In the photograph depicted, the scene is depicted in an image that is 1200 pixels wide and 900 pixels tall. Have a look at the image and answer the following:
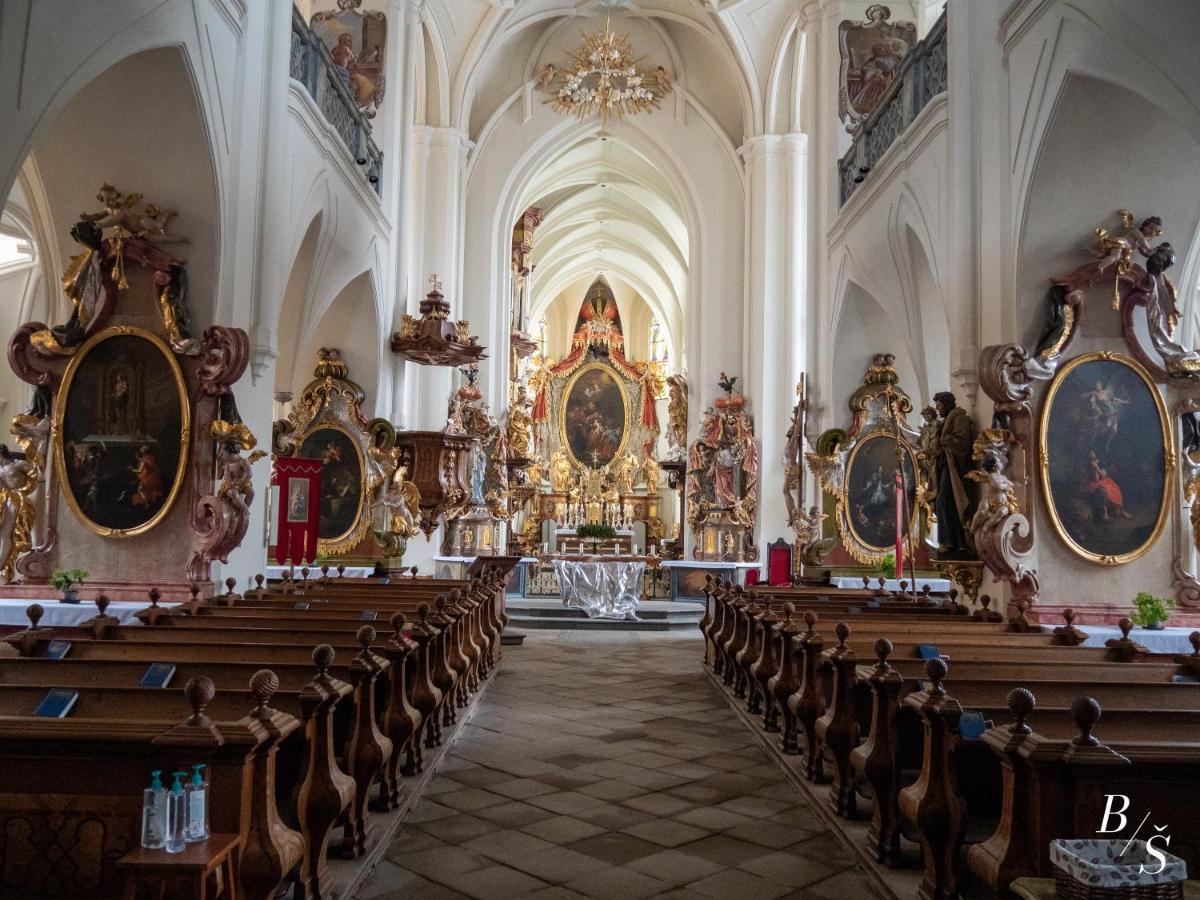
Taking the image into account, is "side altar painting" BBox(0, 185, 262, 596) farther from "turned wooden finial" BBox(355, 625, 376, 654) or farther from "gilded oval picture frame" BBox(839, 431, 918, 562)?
"gilded oval picture frame" BBox(839, 431, 918, 562)

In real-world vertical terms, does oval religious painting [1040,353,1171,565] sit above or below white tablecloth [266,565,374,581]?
above

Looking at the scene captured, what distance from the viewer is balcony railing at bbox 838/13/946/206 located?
9492mm

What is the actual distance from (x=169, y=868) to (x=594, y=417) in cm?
3115

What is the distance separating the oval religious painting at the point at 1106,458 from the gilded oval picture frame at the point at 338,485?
8.41m

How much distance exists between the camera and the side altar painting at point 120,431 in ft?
26.0

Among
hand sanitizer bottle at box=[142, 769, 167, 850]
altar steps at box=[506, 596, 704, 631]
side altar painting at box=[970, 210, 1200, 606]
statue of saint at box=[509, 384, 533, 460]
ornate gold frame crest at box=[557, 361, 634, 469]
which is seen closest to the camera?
hand sanitizer bottle at box=[142, 769, 167, 850]

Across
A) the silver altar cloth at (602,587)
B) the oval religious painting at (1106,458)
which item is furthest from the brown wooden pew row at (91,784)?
the silver altar cloth at (602,587)

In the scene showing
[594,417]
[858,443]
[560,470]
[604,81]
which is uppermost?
[604,81]

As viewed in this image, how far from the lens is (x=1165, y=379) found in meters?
8.04

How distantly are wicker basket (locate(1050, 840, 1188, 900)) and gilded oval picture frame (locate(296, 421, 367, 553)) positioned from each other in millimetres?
11673

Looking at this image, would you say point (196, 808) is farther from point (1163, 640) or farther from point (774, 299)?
point (774, 299)

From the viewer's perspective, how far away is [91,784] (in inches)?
111

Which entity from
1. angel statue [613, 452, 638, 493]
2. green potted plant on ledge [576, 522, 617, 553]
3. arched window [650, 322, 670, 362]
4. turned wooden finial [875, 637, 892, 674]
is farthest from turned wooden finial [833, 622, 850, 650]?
arched window [650, 322, 670, 362]

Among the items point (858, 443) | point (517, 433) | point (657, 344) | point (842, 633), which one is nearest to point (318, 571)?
point (858, 443)
